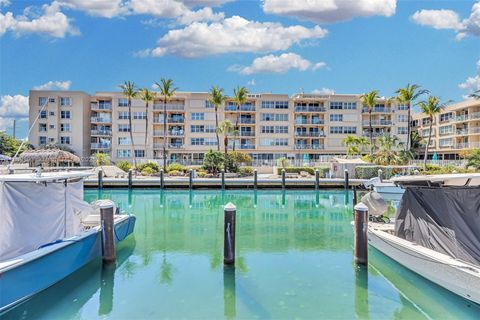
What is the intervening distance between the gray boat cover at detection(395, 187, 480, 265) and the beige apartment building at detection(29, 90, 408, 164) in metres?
57.1

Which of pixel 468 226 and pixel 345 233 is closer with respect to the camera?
pixel 468 226

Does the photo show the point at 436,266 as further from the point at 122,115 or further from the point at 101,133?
the point at 101,133

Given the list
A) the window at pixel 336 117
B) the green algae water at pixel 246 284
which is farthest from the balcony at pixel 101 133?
the green algae water at pixel 246 284

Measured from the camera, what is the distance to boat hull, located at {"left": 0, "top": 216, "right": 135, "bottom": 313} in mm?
9287

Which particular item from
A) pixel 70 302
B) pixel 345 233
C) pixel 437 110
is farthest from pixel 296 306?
pixel 437 110

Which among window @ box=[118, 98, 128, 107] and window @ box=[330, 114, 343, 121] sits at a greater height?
window @ box=[118, 98, 128, 107]

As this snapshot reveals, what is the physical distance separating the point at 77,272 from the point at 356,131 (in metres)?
65.8

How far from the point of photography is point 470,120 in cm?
7069

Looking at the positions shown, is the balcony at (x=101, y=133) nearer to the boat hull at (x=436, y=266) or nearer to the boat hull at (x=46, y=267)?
the boat hull at (x=46, y=267)

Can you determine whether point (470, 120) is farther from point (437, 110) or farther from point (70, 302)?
point (70, 302)

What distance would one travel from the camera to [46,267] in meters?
10.6

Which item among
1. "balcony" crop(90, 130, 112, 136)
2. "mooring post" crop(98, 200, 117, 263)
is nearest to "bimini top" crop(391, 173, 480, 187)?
"mooring post" crop(98, 200, 117, 263)

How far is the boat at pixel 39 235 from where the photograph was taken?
9671 mm

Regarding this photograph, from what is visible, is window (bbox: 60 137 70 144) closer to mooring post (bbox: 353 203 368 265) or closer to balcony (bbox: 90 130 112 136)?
balcony (bbox: 90 130 112 136)
